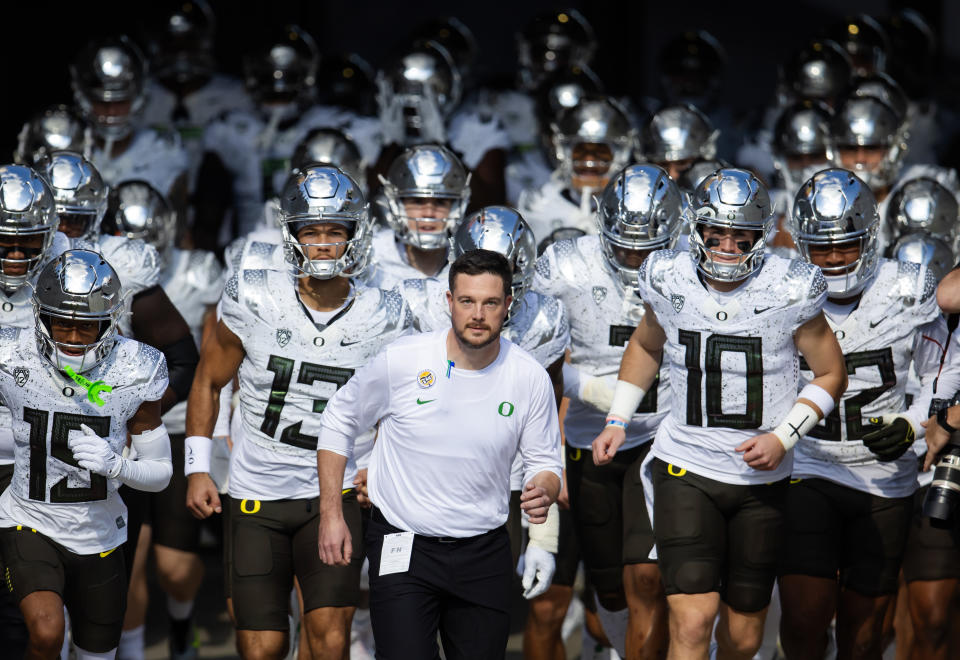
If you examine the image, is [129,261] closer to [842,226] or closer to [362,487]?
[362,487]

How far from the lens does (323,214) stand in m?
5.28

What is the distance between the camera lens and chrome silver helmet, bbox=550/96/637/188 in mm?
7195

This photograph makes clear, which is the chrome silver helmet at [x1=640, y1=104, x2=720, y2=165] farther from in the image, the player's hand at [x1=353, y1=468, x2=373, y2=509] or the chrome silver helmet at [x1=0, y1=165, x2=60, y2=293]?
the chrome silver helmet at [x1=0, y1=165, x2=60, y2=293]

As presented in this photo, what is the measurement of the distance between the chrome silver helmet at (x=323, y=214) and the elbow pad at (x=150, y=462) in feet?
2.25

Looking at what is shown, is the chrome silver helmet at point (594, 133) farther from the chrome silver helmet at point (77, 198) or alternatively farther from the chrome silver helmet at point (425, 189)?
the chrome silver helmet at point (77, 198)

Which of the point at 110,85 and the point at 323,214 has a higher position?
the point at 110,85

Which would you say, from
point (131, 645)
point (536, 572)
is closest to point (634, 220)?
point (536, 572)

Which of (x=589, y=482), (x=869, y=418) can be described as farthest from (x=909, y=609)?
(x=589, y=482)

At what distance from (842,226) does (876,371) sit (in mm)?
489

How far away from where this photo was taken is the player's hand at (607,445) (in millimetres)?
5043

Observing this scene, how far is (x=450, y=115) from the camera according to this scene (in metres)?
8.88

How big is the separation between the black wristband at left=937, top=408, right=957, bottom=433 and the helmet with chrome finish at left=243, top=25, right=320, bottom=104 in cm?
470

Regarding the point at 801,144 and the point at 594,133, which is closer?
the point at 594,133

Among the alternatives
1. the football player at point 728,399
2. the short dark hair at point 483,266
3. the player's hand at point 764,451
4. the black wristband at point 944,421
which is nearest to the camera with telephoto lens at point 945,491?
the black wristband at point 944,421
